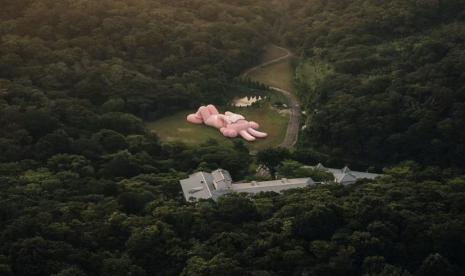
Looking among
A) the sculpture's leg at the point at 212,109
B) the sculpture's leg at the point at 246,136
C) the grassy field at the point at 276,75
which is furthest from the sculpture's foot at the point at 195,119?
the grassy field at the point at 276,75

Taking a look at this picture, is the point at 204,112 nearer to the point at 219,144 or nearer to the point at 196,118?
the point at 196,118

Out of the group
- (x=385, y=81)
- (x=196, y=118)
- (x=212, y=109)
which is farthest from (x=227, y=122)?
(x=385, y=81)

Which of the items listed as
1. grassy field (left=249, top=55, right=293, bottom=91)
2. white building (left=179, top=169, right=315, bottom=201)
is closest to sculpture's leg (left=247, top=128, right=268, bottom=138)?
white building (left=179, top=169, right=315, bottom=201)

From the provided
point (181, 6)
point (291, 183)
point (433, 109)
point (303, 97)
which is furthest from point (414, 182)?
point (181, 6)

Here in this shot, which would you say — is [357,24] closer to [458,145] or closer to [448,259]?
[458,145]

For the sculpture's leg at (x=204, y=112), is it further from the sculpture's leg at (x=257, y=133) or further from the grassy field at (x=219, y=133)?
the sculpture's leg at (x=257, y=133)

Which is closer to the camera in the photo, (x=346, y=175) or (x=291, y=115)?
(x=346, y=175)
